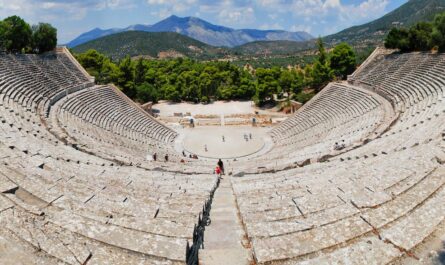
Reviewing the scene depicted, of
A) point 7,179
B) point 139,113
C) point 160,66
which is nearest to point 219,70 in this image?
point 160,66

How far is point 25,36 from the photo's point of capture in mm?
41000

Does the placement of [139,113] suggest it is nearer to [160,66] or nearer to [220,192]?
[220,192]

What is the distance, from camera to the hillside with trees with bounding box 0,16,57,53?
3975 centimetres

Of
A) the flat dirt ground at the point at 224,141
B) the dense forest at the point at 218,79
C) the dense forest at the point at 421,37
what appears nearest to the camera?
the flat dirt ground at the point at 224,141

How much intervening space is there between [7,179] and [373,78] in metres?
35.7

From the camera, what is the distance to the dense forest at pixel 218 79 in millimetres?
47562

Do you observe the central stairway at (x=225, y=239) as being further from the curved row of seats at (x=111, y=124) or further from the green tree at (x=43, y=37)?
the green tree at (x=43, y=37)

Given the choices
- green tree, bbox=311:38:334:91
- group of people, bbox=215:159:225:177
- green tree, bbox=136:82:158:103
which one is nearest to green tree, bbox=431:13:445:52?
green tree, bbox=311:38:334:91

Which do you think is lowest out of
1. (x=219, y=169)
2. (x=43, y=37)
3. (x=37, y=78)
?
(x=219, y=169)

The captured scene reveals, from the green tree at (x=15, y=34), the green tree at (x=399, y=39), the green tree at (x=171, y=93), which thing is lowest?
the green tree at (x=171, y=93)

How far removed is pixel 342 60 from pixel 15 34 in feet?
134

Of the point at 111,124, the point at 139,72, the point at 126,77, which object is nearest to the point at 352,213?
A: the point at 111,124

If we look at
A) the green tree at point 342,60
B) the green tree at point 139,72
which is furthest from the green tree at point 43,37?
the green tree at point 342,60

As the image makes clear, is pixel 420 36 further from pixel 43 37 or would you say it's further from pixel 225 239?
pixel 43 37
